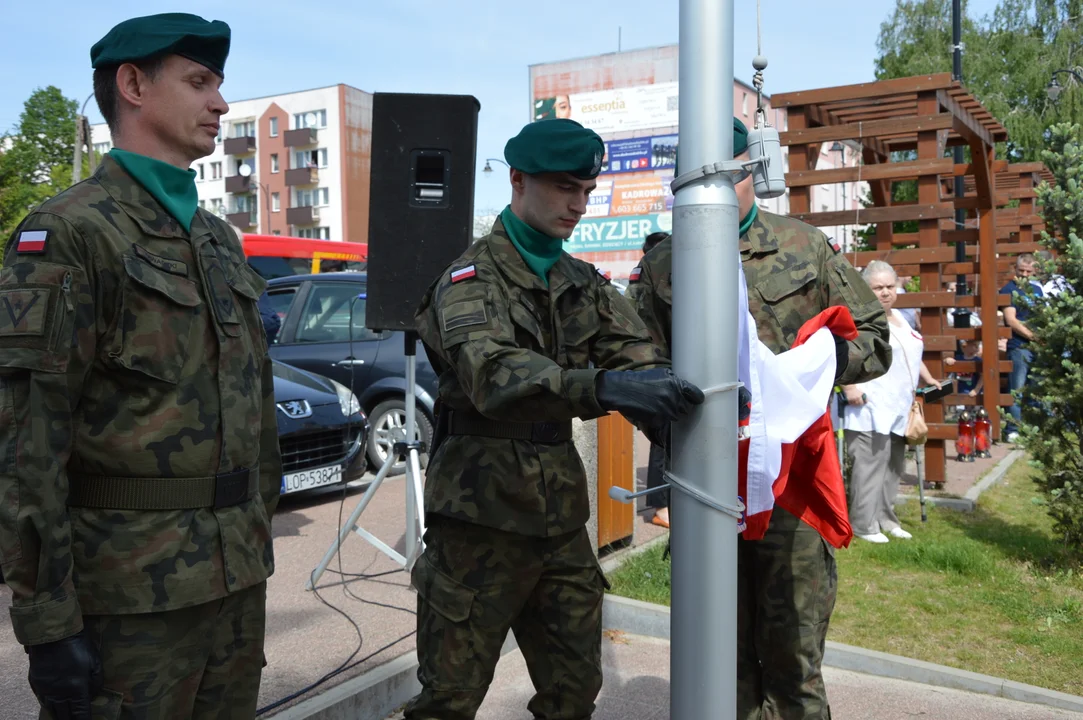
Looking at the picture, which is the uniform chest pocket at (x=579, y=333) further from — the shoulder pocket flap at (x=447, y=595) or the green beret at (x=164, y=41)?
the green beret at (x=164, y=41)

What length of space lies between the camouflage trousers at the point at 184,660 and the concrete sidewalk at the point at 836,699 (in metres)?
1.98

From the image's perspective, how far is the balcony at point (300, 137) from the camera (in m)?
66.9

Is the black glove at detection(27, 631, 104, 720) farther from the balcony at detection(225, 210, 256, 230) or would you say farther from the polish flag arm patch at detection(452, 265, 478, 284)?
the balcony at detection(225, 210, 256, 230)

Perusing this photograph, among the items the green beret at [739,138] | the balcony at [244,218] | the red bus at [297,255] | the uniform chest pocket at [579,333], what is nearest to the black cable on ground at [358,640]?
the uniform chest pocket at [579,333]

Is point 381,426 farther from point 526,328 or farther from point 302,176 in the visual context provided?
point 302,176

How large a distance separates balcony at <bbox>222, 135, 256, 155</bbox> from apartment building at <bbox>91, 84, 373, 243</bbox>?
Result: 0.07m

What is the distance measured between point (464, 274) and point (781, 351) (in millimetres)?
1187

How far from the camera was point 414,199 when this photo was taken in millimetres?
5418

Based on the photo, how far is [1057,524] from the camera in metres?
6.12

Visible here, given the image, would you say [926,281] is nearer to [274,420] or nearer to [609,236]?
[274,420]

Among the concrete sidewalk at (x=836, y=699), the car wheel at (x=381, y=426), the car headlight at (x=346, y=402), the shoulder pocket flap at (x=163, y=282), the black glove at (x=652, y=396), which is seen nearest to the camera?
the black glove at (x=652, y=396)

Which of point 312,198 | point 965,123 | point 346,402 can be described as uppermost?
point 312,198

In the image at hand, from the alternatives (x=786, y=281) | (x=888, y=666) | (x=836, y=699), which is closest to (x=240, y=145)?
(x=888, y=666)

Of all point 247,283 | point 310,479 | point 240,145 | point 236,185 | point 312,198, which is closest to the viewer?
point 247,283
